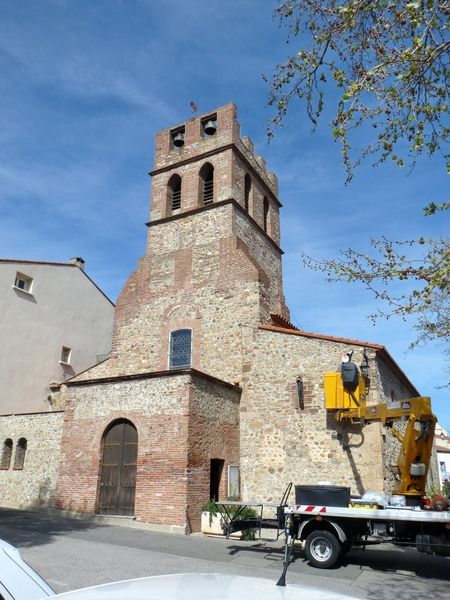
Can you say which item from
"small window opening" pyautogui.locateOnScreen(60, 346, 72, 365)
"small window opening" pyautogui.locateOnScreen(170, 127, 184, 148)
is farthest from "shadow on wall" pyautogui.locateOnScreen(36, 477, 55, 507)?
"small window opening" pyautogui.locateOnScreen(170, 127, 184, 148)

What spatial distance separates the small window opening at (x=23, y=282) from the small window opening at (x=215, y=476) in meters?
13.0

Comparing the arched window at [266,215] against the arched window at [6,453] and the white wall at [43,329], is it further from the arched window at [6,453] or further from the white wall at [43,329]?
the arched window at [6,453]

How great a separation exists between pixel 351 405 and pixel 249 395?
365 centimetres

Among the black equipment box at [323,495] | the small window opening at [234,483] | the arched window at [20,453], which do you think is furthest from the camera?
the arched window at [20,453]

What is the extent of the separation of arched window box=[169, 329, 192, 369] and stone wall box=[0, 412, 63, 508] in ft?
15.0

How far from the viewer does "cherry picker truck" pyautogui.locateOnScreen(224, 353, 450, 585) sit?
8836 mm

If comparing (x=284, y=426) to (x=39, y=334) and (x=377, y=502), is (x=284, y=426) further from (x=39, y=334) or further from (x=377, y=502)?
(x=39, y=334)

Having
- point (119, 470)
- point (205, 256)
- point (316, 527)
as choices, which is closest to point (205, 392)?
point (119, 470)

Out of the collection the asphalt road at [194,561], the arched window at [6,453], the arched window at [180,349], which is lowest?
the asphalt road at [194,561]

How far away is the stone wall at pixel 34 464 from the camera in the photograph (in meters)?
16.6

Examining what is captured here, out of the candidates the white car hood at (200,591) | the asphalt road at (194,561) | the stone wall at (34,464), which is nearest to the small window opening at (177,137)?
the stone wall at (34,464)

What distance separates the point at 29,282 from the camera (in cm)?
2312

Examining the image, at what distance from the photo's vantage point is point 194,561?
9.11 metres

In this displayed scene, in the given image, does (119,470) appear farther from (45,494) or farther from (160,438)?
(45,494)
